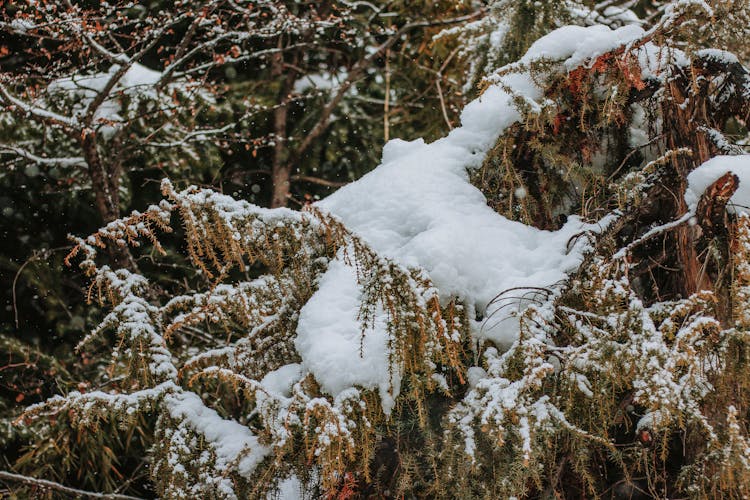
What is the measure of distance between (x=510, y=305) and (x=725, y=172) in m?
0.77

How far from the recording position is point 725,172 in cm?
198

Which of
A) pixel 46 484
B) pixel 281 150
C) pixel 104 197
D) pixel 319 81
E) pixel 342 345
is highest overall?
pixel 319 81

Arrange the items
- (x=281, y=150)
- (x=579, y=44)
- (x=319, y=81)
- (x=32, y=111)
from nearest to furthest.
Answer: (x=579, y=44)
(x=32, y=111)
(x=281, y=150)
(x=319, y=81)

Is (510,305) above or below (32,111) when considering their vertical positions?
below

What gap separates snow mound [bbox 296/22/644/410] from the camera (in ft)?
7.12

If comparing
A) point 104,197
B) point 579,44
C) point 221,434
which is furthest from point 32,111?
point 579,44

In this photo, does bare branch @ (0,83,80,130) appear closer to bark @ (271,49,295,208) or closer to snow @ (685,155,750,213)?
bark @ (271,49,295,208)

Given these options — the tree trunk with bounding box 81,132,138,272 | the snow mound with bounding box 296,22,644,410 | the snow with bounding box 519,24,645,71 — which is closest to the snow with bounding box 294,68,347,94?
the tree trunk with bounding box 81,132,138,272

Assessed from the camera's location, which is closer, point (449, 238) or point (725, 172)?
point (725, 172)

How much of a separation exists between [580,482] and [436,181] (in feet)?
3.98

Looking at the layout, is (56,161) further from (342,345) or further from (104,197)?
(342,345)

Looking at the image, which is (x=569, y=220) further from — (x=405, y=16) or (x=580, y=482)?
(x=405, y=16)

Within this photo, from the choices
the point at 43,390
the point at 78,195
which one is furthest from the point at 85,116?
the point at 43,390

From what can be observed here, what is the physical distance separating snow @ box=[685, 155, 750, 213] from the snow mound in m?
Result: 0.38
